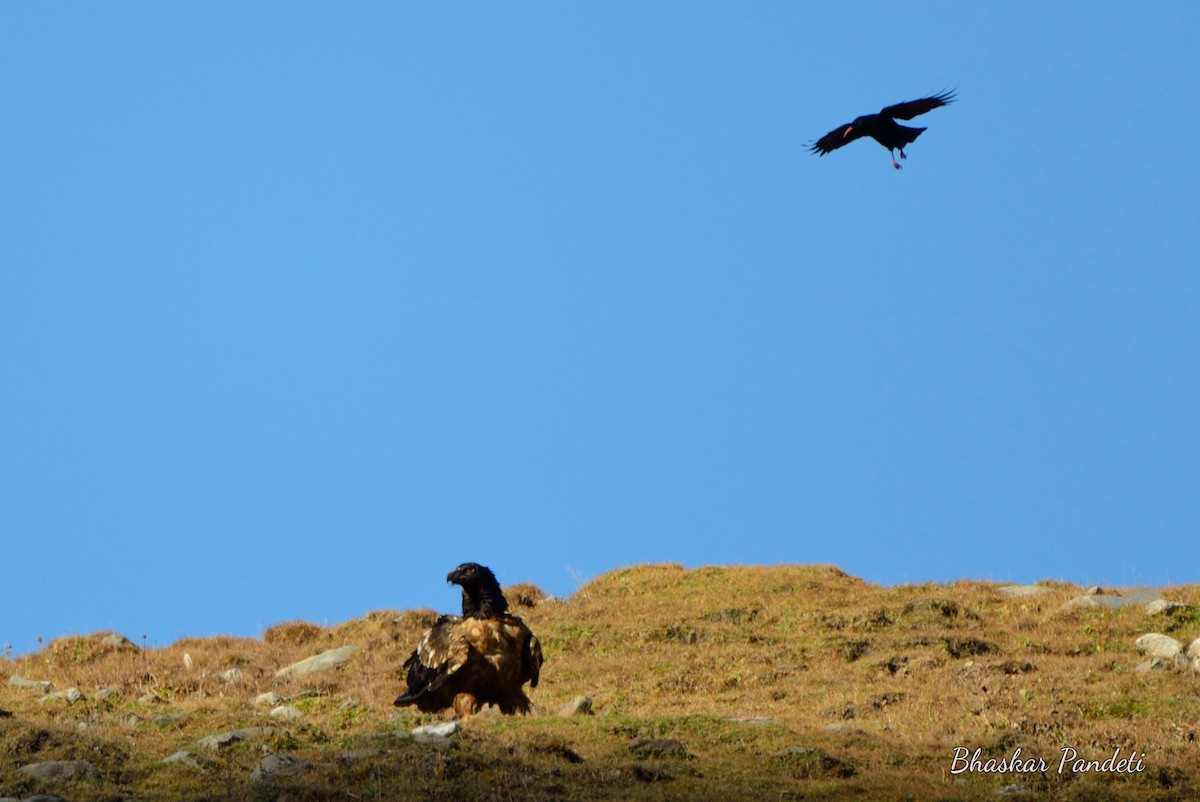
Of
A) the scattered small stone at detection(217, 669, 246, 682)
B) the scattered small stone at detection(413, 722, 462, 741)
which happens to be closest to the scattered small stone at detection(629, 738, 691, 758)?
the scattered small stone at detection(413, 722, 462, 741)

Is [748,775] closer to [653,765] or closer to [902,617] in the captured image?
[653,765]

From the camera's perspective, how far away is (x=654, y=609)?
29078 millimetres

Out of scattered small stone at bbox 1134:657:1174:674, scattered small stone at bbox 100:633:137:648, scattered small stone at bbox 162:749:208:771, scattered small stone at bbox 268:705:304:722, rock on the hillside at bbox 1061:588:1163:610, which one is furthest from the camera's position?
scattered small stone at bbox 100:633:137:648

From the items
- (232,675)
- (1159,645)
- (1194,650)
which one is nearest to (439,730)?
(232,675)

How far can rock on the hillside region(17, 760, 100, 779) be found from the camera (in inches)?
534

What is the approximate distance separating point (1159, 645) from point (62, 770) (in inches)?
617

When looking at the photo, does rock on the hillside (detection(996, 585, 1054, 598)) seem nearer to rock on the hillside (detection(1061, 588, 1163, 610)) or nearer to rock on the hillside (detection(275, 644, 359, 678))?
rock on the hillside (detection(1061, 588, 1163, 610))

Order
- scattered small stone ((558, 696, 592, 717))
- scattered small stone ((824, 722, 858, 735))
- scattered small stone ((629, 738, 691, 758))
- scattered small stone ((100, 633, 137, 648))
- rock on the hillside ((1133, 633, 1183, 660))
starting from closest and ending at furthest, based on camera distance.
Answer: scattered small stone ((629, 738, 691, 758)), scattered small stone ((824, 722, 858, 735)), scattered small stone ((558, 696, 592, 717)), rock on the hillside ((1133, 633, 1183, 660)), scattered small stone ((100, 633, 137, 648))

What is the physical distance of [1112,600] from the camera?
2656cm

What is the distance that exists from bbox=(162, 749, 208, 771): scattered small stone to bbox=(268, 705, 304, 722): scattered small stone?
2.28 meters

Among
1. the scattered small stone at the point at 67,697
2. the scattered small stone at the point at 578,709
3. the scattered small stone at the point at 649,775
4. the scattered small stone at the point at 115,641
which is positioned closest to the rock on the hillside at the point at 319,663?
the scattered small stone at the point at 115,641

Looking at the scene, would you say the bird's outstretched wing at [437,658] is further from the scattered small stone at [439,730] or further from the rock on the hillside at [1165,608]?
the rock on the hillside at [1165,608]

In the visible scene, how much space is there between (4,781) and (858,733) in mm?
8449

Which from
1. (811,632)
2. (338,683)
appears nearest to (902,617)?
(811,632)
